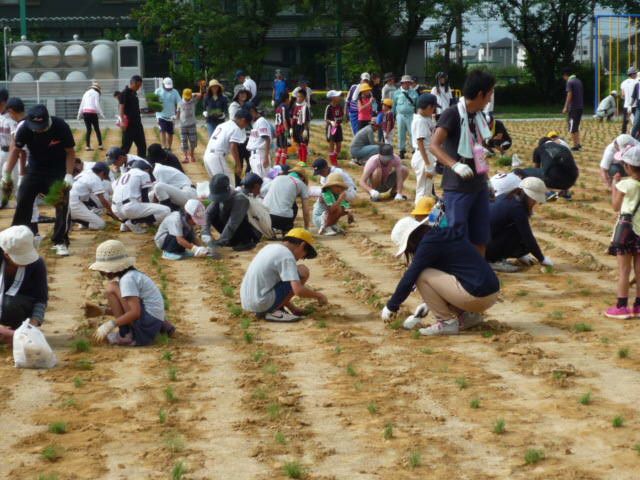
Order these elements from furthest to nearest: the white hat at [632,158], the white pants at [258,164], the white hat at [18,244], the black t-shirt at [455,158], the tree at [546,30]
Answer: the tree at [546,30]
the white pants at [258,164]
the black t-shirt at [455,158]
the white hat at [632,158]
the white hat at [18,244]

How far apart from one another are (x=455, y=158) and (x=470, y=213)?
0.46m

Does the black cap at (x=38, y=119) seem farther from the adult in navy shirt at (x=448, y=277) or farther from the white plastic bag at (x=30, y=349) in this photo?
the adult in navy shirt at (x=448, y=277)

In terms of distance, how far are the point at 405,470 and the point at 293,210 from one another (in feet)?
25.5

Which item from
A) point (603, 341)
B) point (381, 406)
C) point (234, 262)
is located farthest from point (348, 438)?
point (234, 262)

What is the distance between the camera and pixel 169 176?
13.6m

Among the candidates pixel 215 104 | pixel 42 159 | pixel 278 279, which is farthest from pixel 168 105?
pixel 278 279

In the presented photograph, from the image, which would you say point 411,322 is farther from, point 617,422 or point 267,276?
point 617,422

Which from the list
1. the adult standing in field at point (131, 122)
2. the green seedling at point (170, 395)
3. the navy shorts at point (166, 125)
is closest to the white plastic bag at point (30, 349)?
the green seedling at point (170, 395)

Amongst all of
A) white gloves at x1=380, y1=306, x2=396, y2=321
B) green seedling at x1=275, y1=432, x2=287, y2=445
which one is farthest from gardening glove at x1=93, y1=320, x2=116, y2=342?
green seedling at x1=275, y1=432, x2=287, y2=445

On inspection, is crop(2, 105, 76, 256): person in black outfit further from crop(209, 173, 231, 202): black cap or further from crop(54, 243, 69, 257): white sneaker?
crop(209, 173, 231, 202): black cap

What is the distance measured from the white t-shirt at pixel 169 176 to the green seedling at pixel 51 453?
25.5ft

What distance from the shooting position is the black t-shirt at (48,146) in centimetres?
1152

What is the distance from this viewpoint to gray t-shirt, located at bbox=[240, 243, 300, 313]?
28.8ft

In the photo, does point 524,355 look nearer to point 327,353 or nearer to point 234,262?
point 327,353
